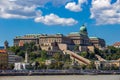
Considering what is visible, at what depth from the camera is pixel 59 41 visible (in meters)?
129

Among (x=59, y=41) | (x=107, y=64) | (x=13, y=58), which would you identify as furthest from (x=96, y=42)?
(x=13, y=58)

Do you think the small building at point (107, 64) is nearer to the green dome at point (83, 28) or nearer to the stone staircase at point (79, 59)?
the stone staircase at point (79, 59)

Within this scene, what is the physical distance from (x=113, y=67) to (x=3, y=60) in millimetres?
22870

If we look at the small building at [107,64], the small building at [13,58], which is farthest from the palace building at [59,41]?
the small building at [13,58]

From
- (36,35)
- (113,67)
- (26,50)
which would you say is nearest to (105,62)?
(113,67)

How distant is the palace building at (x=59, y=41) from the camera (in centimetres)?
12525

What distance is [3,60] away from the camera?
106 m

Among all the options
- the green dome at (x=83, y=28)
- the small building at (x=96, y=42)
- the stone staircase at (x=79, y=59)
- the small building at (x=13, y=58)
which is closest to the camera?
the small building at (x=13, y=58)

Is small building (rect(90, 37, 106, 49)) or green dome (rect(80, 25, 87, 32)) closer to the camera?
small building (rect(90, 37, 106, 49))

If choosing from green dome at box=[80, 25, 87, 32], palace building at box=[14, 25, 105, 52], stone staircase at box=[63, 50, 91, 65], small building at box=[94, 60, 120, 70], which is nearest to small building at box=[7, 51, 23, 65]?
palace building at box=[14, 25, 105, 52]

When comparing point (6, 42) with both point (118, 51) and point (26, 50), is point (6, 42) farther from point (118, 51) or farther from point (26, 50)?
point (118, 51)

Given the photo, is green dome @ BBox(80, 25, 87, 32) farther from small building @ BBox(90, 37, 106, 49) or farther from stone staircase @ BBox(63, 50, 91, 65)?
stone staircase @ BBox(63, 50, 91, 65)

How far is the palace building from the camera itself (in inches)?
4931

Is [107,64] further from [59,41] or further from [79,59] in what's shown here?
[59,41]
